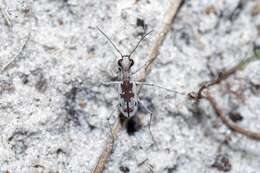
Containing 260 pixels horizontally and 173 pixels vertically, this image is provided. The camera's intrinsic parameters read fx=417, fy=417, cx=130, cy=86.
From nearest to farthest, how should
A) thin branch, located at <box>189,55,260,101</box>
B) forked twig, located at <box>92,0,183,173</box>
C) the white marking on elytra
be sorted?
forked twig, located at <box>92,0,183,173</box>, the white marking on elytra, thin branch, located at <box>189,55,260,101</box>

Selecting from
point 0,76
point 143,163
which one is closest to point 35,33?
point 0,76

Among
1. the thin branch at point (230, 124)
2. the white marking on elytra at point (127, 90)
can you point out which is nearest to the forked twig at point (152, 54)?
the white marking on elytra at point (127, 90)

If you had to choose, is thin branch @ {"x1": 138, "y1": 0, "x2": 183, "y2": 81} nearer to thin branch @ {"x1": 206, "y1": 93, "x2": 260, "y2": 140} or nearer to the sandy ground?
the sandy ground

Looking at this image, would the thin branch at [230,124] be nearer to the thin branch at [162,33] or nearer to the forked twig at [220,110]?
the forked twig at [220,110]

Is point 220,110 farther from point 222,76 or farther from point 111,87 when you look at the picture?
point 111,87

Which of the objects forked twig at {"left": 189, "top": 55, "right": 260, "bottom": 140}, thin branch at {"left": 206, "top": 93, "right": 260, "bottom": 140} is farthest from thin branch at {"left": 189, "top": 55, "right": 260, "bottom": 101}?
thin branch at {"left": 206, "top": 93, "right": 260, "bottom": 140}

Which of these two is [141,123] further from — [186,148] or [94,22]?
[94,22]
